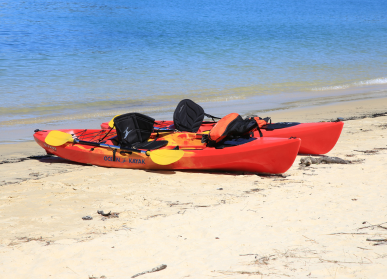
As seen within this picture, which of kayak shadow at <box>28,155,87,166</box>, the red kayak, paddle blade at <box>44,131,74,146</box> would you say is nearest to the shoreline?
kayak shadow at <box>28,155,87,166</box>

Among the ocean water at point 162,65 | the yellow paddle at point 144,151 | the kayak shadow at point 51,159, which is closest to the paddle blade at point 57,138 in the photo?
the yellow paddle at point 144,151

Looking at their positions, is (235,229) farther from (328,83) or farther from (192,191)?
(328,83)

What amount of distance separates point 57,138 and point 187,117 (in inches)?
88.3

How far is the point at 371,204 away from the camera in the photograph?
383 cm

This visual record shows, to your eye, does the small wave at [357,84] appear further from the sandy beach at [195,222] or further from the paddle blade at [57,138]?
the paddle blade at [57,138]

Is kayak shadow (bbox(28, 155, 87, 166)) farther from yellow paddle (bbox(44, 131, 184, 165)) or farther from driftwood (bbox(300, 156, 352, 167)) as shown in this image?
driftwood (bbox(300, 156, 352, 167))

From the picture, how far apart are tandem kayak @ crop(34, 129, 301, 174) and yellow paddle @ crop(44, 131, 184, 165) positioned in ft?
0.05

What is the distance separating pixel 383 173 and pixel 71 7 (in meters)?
32.9

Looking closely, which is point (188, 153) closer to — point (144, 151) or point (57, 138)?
point (144, 151)

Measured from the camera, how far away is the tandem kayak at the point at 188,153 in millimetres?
5238

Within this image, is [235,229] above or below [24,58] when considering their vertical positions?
Result: below

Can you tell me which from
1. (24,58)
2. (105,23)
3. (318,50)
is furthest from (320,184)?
(105,23)

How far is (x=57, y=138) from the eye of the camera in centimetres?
633

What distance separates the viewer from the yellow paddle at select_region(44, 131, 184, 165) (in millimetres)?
5477
